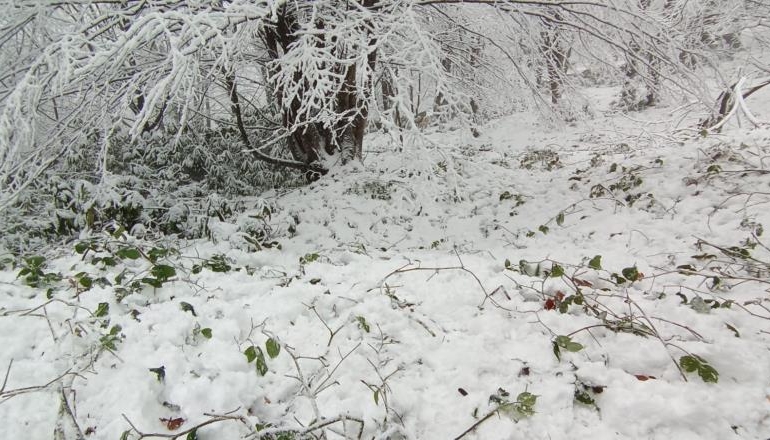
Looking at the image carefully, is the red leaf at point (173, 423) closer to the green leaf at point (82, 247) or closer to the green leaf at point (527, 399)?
the green leaf at point (527, 399)

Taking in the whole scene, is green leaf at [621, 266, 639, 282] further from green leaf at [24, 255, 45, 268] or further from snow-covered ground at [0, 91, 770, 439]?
green leaf at [24, 255, 45, 268]

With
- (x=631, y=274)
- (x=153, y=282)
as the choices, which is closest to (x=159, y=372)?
(x=153, y=282)

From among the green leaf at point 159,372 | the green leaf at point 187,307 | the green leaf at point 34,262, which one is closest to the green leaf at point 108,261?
the green leaf at point 34,262

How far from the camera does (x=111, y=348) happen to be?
202cm

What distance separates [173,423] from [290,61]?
11.1ft

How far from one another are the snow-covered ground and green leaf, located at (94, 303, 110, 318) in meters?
0.02

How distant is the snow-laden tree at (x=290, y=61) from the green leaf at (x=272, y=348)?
1945 millimetres

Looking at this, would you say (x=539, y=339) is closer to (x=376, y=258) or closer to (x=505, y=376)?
(x=505, y=376)

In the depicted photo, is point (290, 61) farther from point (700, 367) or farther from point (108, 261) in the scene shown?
point (700, 367)

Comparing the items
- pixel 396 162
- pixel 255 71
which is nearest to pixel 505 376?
pixel 396 162

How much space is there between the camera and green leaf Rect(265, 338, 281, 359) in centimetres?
207

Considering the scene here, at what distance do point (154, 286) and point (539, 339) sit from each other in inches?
101

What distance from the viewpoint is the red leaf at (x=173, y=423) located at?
164 centimetres

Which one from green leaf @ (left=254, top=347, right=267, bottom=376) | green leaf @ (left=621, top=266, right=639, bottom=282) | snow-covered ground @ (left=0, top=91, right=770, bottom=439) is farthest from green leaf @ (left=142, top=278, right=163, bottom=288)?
green leaf @ (left=621, top=266, right=639, bottom=282)
